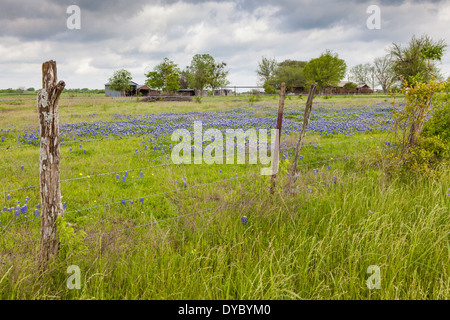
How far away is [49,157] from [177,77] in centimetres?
6568

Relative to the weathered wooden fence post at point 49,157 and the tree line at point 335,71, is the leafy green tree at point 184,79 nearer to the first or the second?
the tree line at point 335,71

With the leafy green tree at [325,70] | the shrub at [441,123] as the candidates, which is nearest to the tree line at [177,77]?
the leafy green tree at [325,70]

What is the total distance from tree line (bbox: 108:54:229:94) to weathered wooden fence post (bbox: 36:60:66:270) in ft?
206

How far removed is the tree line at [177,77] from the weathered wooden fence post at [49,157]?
62.8 metres

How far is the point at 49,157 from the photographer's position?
257 cm

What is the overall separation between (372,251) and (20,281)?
3244 mm

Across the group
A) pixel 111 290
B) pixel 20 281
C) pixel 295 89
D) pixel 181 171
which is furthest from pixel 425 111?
pixel 295 89

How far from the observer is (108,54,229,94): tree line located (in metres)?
Answer: 65.2

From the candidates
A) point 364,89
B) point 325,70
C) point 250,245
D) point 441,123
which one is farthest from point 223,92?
point 250,245

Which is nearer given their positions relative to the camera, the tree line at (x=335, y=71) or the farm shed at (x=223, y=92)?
the tree line at (x=335, y=71)

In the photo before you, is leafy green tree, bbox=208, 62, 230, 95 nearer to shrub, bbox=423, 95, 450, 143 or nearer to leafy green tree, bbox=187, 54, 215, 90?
leafy green tree, bbox=187, 54, 215, 90

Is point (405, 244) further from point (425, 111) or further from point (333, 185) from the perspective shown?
point (425, 111)

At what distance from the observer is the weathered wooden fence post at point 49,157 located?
95.5 inches

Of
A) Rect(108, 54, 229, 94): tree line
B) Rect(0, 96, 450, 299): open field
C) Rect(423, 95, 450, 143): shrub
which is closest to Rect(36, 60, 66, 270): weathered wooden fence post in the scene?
Rect(0, 96, 450, 299): open field
